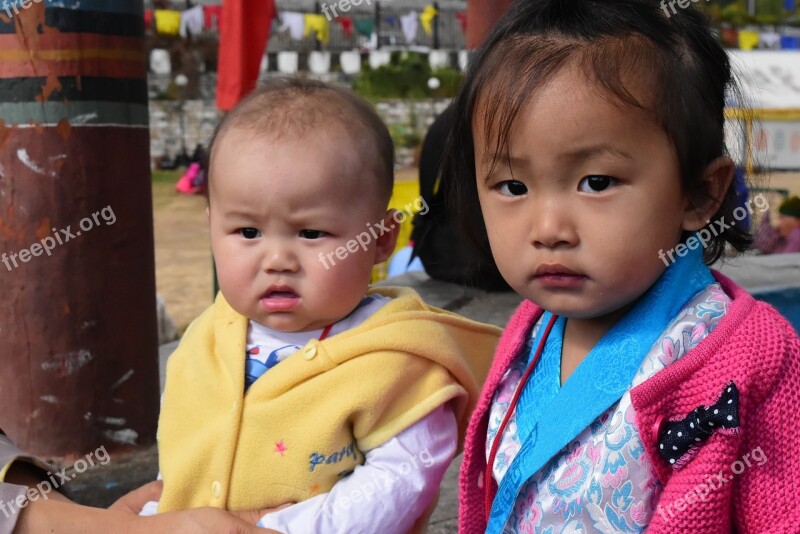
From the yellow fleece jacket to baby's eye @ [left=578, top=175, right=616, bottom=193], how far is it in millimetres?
569

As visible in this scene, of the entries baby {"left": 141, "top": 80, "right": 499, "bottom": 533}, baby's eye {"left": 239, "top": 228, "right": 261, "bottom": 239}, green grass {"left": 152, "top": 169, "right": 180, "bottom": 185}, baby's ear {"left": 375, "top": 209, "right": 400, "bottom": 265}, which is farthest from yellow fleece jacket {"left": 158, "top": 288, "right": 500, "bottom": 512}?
green grass {"left": 152, "top": 169, "right": 180, "bottom": 185}

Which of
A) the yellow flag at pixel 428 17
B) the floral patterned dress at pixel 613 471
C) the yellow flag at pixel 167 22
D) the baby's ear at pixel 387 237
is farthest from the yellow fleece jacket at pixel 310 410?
the yellow flag at pixel 428 17

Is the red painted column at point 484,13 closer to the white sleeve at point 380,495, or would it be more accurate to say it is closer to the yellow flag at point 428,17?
the white sleeve at point 380,495

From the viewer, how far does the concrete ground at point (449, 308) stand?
10.0 ft

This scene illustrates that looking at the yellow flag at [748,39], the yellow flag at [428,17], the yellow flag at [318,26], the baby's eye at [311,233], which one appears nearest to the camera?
the baby's eye at [311,233]

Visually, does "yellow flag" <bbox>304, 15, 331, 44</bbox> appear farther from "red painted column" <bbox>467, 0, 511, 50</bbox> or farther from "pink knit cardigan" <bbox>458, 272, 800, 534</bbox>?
"pink knit cardigan" <bbox>458, 272, 800, 534</bbox>

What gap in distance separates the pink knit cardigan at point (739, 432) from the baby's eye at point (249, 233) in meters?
0.84

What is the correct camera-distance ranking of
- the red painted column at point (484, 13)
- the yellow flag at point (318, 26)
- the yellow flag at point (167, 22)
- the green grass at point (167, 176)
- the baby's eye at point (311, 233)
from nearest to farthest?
the baby's eye at point (311, 233), the red painted column at point (484, 13), the green grass at point (167, 176), the yellow flag at point (167, 22), the yellow flag at point (318, 26)

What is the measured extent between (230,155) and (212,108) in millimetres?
19392

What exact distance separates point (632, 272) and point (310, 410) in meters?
0.70

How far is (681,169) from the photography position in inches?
54.7

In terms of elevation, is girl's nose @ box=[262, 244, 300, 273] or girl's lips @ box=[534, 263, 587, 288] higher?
girl's lips @ box=[534, 263, 587, 288]

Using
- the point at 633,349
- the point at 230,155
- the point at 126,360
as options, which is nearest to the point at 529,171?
the point at 633,349

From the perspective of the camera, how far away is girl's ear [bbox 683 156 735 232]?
1439 mm
